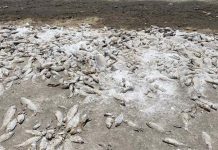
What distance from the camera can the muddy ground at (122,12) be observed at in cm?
1623

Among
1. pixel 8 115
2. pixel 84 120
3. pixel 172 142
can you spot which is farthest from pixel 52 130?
pixel 172 142

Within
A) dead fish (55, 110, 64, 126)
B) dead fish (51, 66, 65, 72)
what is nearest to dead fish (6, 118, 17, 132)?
dead fish (55, 110, 64, 126)

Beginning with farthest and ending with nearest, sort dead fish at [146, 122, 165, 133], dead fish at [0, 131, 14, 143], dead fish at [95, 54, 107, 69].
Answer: dead fish at [95, 54, 107, 69] → dead fish at [146, 122, 165, 133] → dead fish at [0, 131, 14, 143]

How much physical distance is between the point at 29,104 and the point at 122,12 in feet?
26.9

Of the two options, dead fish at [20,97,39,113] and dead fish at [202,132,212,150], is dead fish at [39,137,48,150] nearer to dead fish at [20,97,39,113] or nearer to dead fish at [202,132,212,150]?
dead fish at [20,97,39,113]

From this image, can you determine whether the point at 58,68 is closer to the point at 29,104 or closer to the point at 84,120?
the point at 29,104

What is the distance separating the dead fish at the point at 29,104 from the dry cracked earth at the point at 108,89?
0.03m

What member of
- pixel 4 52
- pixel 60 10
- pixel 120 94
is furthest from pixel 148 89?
pixel 60 10

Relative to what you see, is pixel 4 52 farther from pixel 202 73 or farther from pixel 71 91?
pixel 202 73

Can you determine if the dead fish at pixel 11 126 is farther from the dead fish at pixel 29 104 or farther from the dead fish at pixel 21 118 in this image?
the dead fish at pixel 29 104

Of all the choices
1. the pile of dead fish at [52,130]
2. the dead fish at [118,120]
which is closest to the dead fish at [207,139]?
the dead fish at [118,120]

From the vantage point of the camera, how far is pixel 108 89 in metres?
11.4

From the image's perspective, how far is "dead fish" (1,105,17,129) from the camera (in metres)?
10.4

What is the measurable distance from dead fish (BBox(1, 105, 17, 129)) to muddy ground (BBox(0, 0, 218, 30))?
644 centimetres
